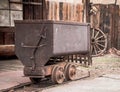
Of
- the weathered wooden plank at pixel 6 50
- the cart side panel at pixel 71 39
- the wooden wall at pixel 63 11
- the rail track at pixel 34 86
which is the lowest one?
the rail track at pixel 34 86

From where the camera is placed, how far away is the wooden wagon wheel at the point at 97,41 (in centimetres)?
1995

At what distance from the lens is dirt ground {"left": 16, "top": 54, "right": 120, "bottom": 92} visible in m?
10.9

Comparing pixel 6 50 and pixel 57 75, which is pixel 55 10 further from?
pixel 57 75

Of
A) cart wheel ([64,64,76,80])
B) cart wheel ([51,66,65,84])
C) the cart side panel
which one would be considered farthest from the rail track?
the cart side panel

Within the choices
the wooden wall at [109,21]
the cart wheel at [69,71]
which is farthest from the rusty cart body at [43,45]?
the wooden wall at [109,21]

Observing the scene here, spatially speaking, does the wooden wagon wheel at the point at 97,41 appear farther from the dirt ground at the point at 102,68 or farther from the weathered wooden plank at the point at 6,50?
the weathered wooden plank at the point at 6,50

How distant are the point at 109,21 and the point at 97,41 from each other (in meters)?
1.40

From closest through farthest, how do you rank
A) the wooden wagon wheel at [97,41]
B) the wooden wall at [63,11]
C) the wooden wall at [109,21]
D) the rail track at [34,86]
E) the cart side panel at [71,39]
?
the rail track at [34,86] → the cart side panel at [71,39] → the wooden wall at [63,11] → the wooden wagon wheel at [97,41] → the wooden wall at [109,21]

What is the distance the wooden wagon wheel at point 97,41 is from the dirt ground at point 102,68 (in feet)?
2.33

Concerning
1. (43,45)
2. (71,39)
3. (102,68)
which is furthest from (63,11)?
(43,45)

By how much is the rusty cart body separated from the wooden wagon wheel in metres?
8.56

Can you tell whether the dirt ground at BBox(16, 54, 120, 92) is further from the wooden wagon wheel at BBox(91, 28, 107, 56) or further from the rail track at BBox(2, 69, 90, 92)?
the wooden wagon wheel at BBox(91, 28, 107, 56)

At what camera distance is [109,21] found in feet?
67.5

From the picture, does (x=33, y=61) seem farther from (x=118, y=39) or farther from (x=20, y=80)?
(x=118, y=39)
